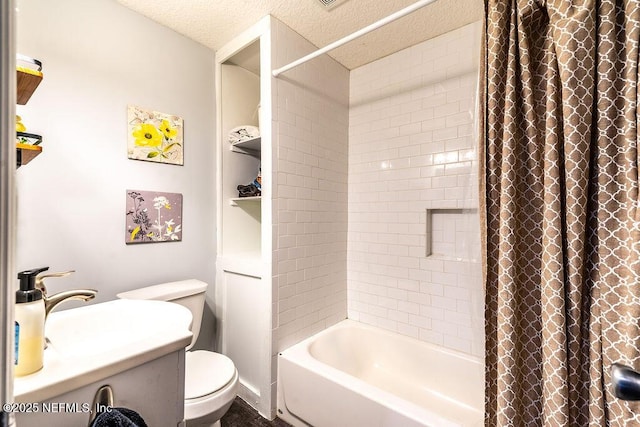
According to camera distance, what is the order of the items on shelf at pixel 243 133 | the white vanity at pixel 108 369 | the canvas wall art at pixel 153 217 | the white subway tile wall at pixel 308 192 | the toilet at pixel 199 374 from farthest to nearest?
the items on shelf at pixel 243 133 < the white subway tile wall at pixel 308 192 < the canvas wall art at pixel 153 217 < the toilet at pixel 199 374 < the white vanity at pixel 108 369

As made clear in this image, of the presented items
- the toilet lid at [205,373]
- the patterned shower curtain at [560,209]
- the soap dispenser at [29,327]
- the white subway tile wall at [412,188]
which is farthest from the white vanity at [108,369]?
the white subway tile wall at [412,188]

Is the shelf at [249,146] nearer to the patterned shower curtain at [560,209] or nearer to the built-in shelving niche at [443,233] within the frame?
the built-in shelving niche at [443,233]

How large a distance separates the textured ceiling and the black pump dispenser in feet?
5.16

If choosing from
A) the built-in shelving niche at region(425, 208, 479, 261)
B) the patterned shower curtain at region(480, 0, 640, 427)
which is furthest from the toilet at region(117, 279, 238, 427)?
the built-in shelving niche at region(425, 208, 479, 261)

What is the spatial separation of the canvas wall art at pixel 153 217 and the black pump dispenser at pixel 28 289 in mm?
878

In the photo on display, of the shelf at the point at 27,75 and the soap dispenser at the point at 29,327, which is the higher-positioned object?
the shelf at the point at 27,75

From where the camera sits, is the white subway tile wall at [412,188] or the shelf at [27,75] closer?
the shelf at [27,75]

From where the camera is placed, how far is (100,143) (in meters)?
1.54

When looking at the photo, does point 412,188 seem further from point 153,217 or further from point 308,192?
point 153,217

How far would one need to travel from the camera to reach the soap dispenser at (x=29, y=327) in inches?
28.2

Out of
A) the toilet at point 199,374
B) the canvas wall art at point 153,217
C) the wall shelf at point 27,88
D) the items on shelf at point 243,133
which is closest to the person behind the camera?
the wall shelf at point 27,88

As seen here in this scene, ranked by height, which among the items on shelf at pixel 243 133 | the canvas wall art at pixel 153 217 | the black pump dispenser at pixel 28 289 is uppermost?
the items on shelf at pixel 243 133

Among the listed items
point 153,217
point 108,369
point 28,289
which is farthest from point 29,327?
point 153,217

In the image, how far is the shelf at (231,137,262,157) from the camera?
203 cm
